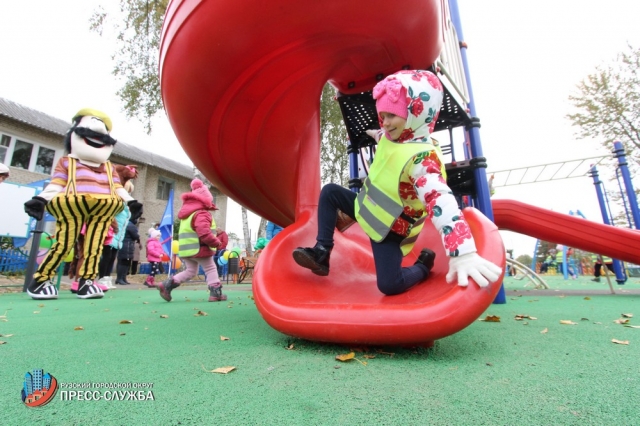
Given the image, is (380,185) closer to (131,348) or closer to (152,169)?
(131,348)

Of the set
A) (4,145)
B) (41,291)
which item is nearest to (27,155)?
(4,145)

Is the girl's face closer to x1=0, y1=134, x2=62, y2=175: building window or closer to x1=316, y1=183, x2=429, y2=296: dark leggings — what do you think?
x1=316, y1=183, x2=429, y2=296: dark leggings

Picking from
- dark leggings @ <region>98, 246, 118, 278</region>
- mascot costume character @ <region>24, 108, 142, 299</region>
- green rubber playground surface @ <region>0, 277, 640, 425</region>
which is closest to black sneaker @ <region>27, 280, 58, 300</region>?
mascot costume character @ <region>24, 108, 142, 299</region>

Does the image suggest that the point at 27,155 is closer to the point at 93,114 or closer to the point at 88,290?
the point at 93,114

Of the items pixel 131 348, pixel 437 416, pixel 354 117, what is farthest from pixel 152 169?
pixel 437 416

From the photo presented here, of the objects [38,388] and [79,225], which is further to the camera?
[79,225]

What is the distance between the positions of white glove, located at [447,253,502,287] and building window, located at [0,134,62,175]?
15.9m

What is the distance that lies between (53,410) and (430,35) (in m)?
2.27

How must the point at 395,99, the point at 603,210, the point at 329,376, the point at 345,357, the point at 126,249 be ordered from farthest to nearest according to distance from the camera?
Result: the point at 126,249
the point at 603,210
the point at 395,99
the point at 345,357
the point at 329,376

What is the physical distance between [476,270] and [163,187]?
18130 mm

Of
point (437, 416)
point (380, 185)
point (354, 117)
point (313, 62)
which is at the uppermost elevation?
point (354, 117)

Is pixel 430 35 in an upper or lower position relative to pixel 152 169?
lower

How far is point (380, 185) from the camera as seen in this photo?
1.65 m

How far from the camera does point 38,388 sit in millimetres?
917
